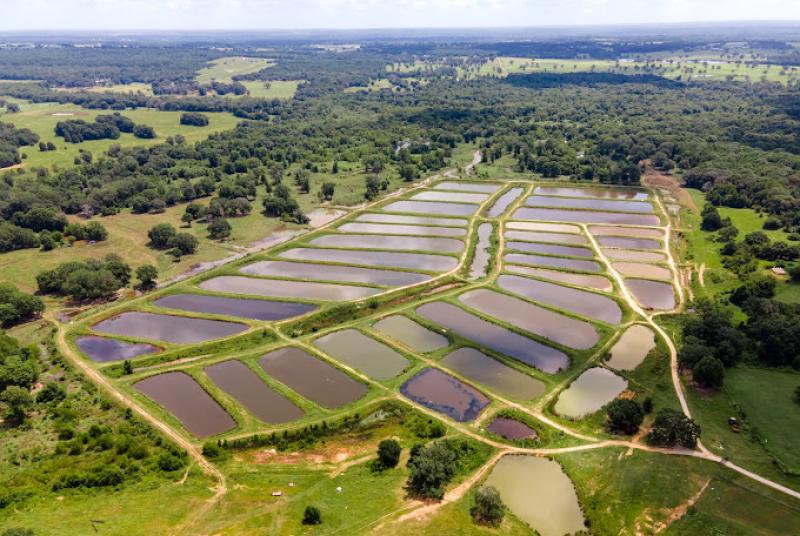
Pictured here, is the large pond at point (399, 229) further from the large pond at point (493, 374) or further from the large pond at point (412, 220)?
the large pond at point (493, 374)

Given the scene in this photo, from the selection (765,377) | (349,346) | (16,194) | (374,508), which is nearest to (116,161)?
(16,194)

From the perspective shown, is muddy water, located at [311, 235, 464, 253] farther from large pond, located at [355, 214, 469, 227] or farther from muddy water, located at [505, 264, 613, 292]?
muddy water, located at [505, 264, 613, 292]

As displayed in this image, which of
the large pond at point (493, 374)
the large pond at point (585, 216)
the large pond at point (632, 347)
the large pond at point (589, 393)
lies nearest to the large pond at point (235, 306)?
the large pond at point (493, 374)

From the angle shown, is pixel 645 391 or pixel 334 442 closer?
pixel 334 442

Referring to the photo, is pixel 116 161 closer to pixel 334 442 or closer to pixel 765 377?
pixel 334 442

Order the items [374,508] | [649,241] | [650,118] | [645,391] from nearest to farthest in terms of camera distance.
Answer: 1. [374,508]
2. [645,391]
3. [649,241]
4. [650,118]

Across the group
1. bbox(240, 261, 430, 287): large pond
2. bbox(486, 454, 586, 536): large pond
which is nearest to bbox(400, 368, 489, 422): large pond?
bbox(486, 454, 586, 536): large pond
